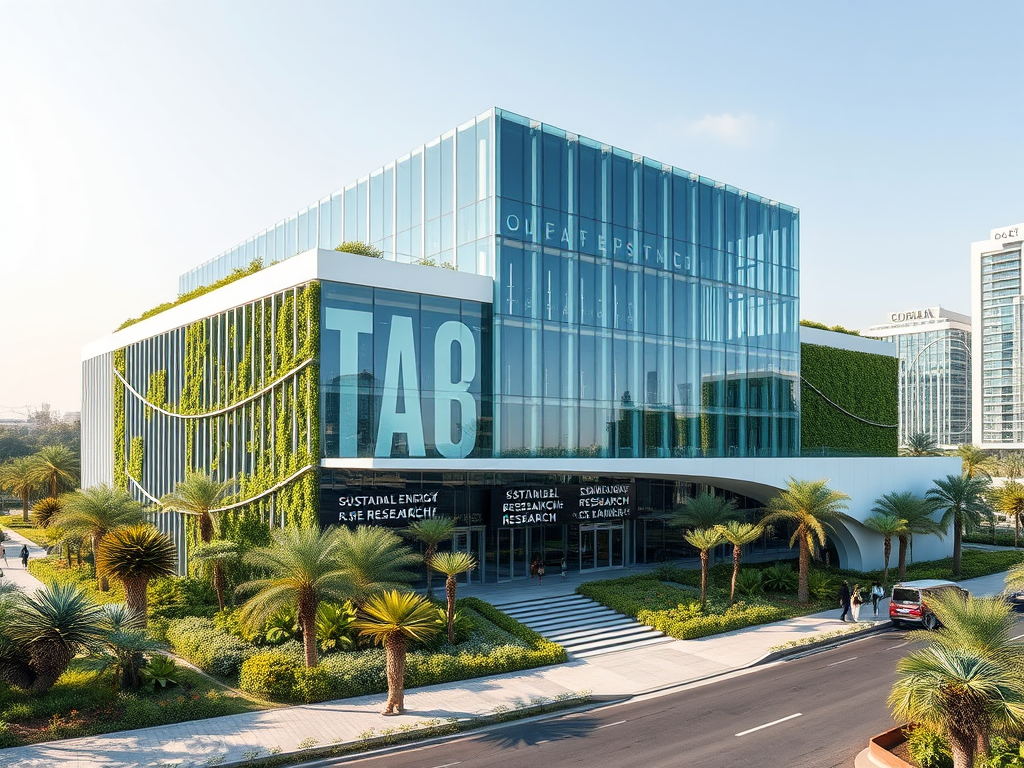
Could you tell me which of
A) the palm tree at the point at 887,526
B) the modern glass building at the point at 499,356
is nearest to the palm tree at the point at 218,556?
the modern glass building at the point at 499,356

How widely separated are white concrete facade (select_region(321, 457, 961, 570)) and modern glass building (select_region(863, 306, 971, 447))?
4614 inches

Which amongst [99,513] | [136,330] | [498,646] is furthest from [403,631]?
[136,330]

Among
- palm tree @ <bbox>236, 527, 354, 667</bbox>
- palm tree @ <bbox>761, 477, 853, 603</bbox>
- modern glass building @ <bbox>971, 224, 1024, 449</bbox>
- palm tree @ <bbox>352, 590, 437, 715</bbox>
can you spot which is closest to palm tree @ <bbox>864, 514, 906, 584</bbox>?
palm tree @ <bbox>761, 477, 853, 603</bbox>

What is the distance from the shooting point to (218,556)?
2755 cm

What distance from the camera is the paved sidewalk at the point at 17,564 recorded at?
38.7 meters

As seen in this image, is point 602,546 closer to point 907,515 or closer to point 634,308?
point 634,308

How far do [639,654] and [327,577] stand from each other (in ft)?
37.9

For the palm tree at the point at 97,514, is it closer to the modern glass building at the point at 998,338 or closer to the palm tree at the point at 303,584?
the palm tree at the point at 303,584

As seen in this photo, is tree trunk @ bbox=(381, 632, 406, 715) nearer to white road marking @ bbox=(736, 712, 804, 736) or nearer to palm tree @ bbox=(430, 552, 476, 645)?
palm tree @ bbox=(430, 552, 476, 645)

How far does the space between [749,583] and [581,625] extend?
9940mm

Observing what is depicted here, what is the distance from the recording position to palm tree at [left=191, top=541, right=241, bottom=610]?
2780 centimetres

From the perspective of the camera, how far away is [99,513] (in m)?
31.7

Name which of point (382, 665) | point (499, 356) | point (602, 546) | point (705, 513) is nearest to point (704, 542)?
point (705, 513)

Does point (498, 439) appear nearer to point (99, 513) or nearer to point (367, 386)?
point (367, 386)
